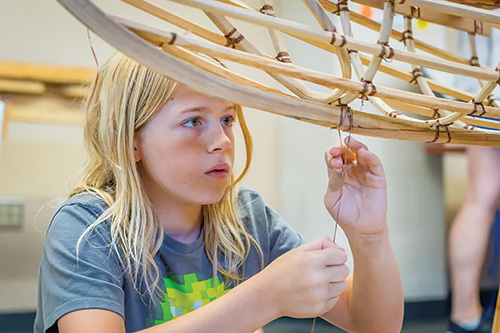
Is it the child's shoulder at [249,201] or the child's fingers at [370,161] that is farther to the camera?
the child's shoulder at [249,201]

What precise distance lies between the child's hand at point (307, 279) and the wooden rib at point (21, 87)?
4.69 feet

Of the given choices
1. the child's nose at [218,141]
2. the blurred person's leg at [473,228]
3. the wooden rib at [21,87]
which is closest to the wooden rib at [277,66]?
the child's nose at [218,141]

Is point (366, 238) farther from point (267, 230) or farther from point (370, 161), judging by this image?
point (267, 230)

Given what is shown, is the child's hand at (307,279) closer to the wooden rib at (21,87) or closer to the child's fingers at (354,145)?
the child's fingers at (354,145)

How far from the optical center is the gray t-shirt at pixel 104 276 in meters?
0.54

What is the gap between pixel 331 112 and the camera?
0.41 m

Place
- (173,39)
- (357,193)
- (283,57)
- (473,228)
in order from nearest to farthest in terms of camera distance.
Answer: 1. (173,39)
2. (283,57)
3. (357,193)
4. (473,228)

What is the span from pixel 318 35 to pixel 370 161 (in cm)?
20

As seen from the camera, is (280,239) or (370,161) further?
(280,239)

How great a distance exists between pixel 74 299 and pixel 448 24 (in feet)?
1.66

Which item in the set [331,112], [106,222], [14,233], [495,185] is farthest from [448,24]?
[14,233]

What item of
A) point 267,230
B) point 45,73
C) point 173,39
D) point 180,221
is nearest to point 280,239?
point 267,230

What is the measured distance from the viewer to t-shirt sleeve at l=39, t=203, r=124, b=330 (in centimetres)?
53

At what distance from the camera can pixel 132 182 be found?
0.64m
